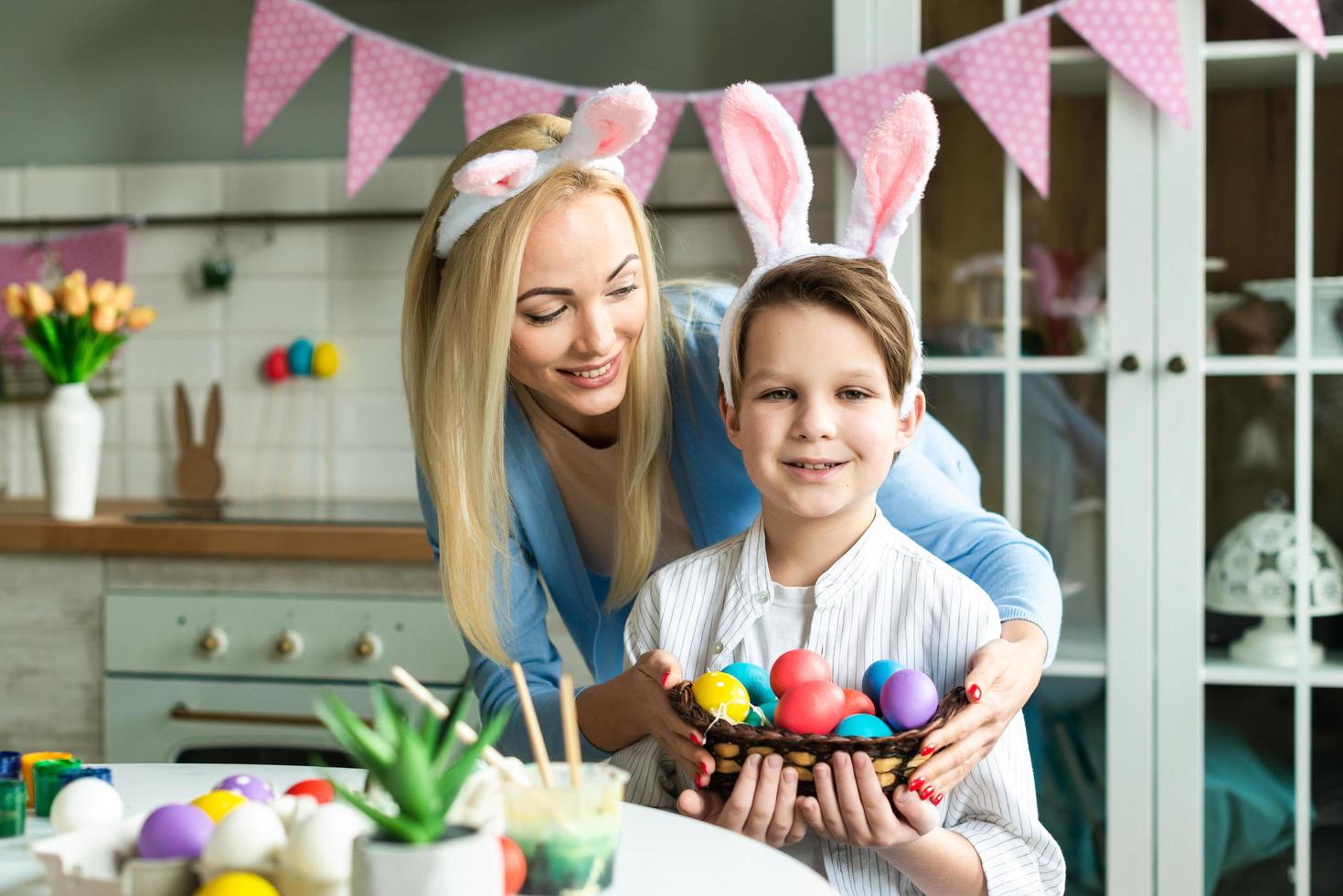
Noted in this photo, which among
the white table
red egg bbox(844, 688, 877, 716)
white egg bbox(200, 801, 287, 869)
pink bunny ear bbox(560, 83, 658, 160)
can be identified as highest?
pink bunny ear bbox(560, 83, 658, 160)

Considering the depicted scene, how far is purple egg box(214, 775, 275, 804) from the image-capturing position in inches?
Answer: 34.8

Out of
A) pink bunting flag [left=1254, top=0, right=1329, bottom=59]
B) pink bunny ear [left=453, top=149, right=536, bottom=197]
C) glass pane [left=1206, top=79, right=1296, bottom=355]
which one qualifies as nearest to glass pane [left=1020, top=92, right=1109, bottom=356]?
glass pane [left=1206, top=79, right=1296, bottom=355]

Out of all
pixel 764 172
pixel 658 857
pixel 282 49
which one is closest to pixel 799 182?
pixel 764 172

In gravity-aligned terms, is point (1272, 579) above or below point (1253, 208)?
below

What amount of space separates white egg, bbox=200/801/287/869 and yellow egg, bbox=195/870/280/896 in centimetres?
2

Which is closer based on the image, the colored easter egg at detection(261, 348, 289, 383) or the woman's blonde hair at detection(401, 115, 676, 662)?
the woman's blonde hair at detection(401, 115, 676, 662)

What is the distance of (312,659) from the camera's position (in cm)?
215

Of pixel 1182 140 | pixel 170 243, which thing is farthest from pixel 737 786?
pixel 170 243

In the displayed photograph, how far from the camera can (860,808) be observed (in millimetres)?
921

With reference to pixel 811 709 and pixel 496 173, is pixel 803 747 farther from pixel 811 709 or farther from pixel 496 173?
pixel 496 173

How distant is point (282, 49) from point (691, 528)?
150 centimetres

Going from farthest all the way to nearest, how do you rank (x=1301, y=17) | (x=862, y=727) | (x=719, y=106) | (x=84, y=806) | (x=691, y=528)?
(x=719, y=106)
(x=1301, y=17)
(x=691, y=528)
(x=862, y=727)
(x=84, y=806)

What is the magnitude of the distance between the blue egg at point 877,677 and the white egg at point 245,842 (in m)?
0.49

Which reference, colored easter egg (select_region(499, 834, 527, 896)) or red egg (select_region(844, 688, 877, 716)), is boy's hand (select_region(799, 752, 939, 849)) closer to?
red egg (select_region(844, 688, 877, 716))
